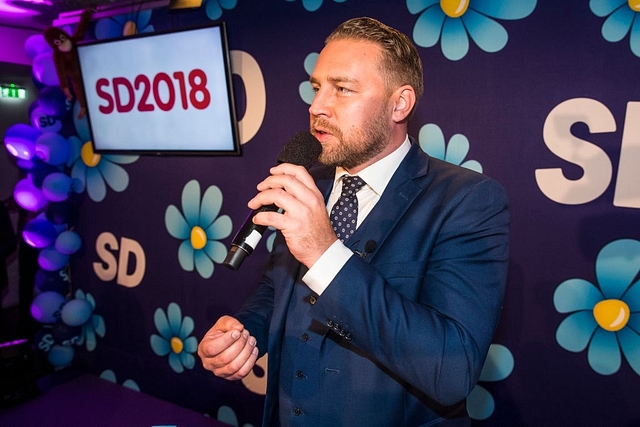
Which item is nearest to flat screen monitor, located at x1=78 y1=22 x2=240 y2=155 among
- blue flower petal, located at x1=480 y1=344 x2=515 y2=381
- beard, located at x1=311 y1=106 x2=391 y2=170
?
beard, located at x1=311 y1=106 x2=391 y2=170

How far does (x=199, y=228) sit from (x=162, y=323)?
821 mm

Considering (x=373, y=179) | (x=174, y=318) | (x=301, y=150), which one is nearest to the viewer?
(x=301, y=150)

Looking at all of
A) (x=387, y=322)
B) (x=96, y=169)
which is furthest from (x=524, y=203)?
(x=96, y=169)

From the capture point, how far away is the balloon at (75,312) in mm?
3523

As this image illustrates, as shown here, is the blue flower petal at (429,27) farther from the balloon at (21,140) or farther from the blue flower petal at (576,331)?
the balloon at (21,140)

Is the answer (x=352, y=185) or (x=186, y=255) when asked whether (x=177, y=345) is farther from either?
(x=352, y=185)

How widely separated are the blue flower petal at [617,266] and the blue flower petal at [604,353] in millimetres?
179

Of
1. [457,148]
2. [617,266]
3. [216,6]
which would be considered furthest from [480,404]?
[216,6]

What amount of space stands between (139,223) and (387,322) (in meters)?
2.76

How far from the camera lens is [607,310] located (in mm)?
1974

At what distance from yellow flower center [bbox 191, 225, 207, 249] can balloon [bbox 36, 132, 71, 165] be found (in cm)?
120

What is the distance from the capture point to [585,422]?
2.06m

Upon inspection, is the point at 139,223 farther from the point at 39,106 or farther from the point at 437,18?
the point at 437,18

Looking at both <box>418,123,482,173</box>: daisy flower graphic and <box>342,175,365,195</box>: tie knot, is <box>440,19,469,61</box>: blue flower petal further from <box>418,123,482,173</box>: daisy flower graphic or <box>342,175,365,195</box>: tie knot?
<box>342,175,365,195</box>: tie knot
